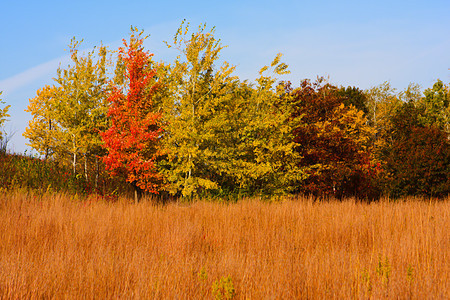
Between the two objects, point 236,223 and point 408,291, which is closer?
point 408,291

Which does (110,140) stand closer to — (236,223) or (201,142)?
(201,142)

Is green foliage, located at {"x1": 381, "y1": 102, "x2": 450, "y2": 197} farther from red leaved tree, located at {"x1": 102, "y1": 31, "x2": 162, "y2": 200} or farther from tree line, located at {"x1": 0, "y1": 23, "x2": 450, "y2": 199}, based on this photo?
red leaved tree, located at {"x1": 102, "y1": 31, "x2": 162, "y2": 200}

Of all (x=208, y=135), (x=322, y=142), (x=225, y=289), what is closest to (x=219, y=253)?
(x=225, y=289)

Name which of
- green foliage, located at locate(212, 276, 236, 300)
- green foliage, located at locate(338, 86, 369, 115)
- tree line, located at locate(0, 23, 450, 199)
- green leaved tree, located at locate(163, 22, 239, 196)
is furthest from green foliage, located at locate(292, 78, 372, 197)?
green foliage, located at locate(338, 86, 369, 115)

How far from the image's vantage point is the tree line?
14625mm

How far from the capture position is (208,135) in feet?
45.1

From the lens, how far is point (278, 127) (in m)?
16.7

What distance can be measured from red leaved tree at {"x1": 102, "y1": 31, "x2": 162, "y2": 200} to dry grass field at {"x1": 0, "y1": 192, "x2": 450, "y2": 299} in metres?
3.72

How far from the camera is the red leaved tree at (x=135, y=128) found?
566 inches

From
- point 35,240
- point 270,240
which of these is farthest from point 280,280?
point 35,240

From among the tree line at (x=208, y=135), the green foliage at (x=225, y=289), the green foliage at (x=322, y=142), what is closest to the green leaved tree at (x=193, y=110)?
the tree line at (x=208, y=135)

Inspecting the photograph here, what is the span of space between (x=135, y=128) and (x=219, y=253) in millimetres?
9075

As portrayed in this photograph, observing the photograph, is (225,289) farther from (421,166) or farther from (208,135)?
(421,166)

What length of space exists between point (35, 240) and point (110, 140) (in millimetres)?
8018
